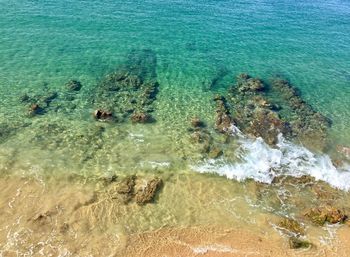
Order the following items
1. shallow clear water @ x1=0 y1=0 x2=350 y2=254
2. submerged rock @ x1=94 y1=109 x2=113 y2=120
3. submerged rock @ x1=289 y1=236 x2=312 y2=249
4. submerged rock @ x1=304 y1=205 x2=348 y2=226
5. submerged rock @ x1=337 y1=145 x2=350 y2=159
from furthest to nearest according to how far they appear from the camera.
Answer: submerged rock @ x1=94 y1=109 x2=113 y2=120 → submerged rock @ x1=337 y1=145 x2=350 y2=159 → shallow clear water @ x1=0 y1=0 x2=350 y2=254 → submerged rock @ x1=304 y1=205 x2=348 y2=226 → submerged rock @ x1=289 y1=236 x2=312 y2=249

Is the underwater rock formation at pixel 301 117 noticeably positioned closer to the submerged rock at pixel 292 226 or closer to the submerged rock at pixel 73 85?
the submerged rock at pixel 292 226

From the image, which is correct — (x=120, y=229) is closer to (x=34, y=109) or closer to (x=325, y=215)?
(x=325, y=215)

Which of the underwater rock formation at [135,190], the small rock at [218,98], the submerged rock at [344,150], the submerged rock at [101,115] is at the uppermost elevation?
the submerged rock at [101,115]

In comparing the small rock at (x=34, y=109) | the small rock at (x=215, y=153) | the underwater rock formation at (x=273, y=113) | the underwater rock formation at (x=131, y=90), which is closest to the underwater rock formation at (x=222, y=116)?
the underwater rock formation at (x=273, y=113)

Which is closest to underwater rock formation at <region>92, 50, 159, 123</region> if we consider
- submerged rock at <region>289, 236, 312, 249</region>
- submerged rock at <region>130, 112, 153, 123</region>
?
submerged rock at <region>130, 112, 153, 123</region>

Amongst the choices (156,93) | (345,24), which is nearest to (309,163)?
(156,93)

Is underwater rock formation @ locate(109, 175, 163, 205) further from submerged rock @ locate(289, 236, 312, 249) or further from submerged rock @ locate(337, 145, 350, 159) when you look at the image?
submerged rock @ locate(337, 145, 350, 159)
